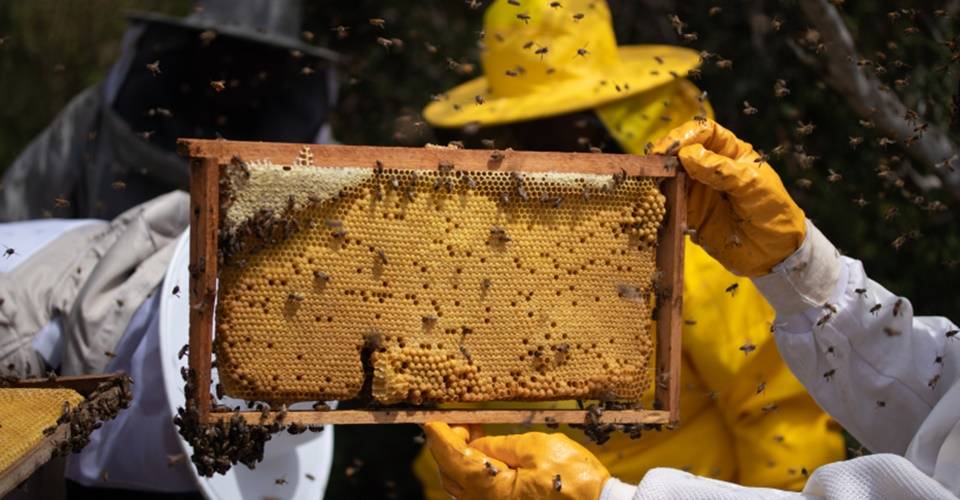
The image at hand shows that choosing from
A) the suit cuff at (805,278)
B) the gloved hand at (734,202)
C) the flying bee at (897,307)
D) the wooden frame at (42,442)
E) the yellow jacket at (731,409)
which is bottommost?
the yellow jacket at (731,409)

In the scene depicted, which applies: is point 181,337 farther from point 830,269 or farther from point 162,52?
point 162,52

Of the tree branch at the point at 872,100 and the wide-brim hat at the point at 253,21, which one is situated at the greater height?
the tree branch at the point at 872,100

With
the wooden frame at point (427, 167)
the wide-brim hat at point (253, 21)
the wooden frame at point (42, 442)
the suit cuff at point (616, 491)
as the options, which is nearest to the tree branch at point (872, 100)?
the wooden frame at point (427, 167)

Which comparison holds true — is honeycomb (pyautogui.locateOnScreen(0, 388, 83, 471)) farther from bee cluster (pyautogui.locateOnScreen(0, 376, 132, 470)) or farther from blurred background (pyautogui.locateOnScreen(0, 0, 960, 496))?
blurred background (pyautogui.locateOnScreen(0, 0, 960, 496))

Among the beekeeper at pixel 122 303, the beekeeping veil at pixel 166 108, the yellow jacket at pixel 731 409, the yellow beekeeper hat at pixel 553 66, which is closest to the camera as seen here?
the beekeeper at pixel 122 303

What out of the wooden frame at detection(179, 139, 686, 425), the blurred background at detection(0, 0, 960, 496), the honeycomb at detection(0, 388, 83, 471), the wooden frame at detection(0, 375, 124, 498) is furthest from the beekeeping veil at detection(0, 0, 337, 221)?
the wooden frame at detection(179, 139, 686, 425)

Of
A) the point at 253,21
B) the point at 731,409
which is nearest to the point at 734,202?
the point at 731,409

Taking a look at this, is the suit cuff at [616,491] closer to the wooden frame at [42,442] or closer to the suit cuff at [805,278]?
the suit cuff at [805,278]
